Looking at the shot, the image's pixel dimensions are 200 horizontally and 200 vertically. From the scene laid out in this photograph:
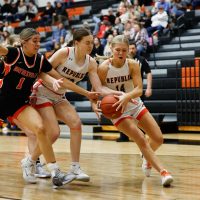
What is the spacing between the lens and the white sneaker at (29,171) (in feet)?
17.2

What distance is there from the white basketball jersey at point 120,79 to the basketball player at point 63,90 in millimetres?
107

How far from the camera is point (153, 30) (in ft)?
47.1

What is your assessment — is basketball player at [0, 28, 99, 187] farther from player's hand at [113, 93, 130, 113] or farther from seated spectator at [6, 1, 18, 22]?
seated spectator at [6, 1, 18, 22]

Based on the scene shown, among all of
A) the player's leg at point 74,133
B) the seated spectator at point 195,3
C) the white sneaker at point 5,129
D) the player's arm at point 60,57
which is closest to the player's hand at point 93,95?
the player's leg at point 74,133

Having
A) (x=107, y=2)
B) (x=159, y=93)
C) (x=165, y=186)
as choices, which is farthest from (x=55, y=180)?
(x=107, y=2)

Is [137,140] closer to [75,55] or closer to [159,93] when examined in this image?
[75,55]

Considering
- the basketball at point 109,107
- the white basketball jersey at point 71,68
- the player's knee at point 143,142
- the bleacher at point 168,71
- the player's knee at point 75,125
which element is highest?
the white basketball jersey at point 71,68

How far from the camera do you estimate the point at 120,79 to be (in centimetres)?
532

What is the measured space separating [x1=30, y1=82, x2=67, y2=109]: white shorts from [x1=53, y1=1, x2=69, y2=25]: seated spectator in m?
13.8

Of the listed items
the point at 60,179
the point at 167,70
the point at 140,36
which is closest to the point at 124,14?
the point at 140,36

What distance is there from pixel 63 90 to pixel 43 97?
22cm

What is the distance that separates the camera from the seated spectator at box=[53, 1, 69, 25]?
19297 millimetres

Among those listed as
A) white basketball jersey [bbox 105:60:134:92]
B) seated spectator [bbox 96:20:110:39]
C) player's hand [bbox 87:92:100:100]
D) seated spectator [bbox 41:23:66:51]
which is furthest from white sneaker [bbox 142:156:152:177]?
seated spectator [bbox 41:23:66:51]

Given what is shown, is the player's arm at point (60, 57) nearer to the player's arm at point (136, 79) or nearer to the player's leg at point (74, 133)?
the player's leg at point (74, 133)
